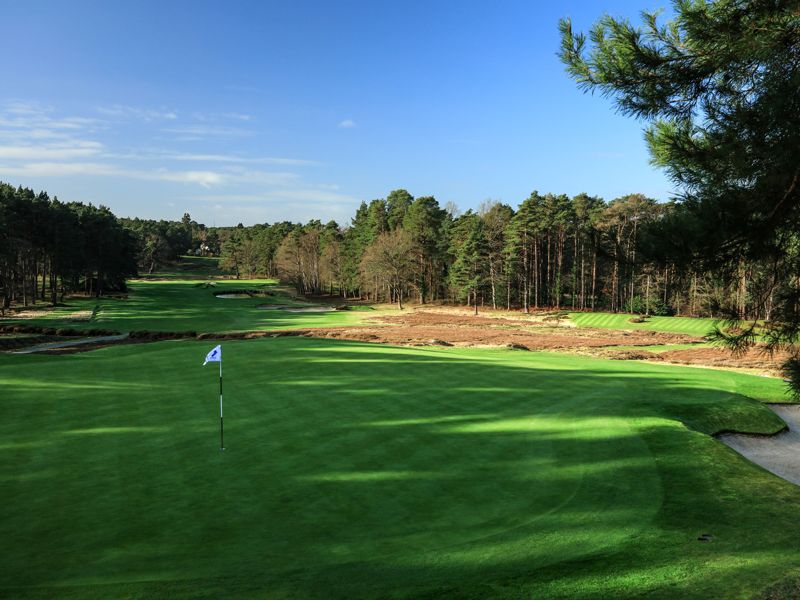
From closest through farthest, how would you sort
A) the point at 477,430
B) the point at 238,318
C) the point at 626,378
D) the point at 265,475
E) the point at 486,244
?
the point at 265,475 < the point at 477,430 < the point at 626,378 < the point at 238,318 < the point at 486,244

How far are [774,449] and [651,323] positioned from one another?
4316 centimetres

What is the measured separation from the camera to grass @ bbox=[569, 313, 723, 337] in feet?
176

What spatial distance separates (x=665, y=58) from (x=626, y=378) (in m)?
18.2

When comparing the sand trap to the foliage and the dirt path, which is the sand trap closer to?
the foliage

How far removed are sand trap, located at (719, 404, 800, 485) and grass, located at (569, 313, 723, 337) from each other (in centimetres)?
3587

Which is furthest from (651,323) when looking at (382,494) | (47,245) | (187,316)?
(47,245)

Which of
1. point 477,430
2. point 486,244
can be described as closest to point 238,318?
point 486,244

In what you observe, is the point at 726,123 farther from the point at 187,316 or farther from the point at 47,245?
the point at 47,245

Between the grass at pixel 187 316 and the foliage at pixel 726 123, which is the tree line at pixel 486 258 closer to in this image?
the grass at pixel 187 316

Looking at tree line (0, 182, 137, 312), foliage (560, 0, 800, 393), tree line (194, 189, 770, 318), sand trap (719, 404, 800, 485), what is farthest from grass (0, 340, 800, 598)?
tree line (0, 182, 137, 312)

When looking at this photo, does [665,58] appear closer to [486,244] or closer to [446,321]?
[446,321]

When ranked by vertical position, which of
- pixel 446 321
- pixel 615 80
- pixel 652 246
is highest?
pixel 615 80

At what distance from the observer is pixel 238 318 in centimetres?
6288

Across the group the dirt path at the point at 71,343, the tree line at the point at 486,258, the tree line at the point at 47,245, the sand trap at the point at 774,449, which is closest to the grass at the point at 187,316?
the dirt path at the point at 71,343
